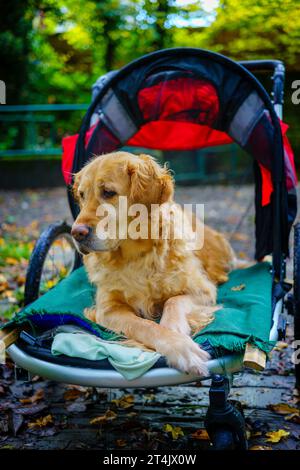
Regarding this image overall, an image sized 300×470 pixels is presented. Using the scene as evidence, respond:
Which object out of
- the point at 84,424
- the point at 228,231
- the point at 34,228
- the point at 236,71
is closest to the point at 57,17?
the point at 34,228

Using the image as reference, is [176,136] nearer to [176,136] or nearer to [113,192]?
[176,136]

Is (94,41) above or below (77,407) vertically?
above

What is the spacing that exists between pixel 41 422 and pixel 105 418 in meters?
0.38

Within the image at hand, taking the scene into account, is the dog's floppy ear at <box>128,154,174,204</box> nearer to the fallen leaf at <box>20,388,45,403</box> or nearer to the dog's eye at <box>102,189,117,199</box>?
the dog's eye at <box>102,189,117,199</box>

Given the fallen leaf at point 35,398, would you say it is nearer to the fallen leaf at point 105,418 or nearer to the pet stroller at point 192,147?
the fallen leaf at point 105,418

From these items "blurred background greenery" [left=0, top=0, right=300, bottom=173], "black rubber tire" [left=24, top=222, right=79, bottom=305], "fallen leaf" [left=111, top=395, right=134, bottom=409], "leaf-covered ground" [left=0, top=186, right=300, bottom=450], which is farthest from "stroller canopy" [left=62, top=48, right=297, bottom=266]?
"blurred background greenery" [left=0, top=0, right=300, bottom=173]

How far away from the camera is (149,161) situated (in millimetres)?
3191

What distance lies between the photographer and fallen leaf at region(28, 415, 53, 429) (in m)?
3.13

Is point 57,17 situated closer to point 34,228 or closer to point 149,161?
point 34,228

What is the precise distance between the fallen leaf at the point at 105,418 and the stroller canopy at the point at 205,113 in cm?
149

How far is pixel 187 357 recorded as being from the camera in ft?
8.18

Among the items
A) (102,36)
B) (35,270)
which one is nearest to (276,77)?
(35,270)

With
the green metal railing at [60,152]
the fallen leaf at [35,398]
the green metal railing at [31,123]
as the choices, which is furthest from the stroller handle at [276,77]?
the green metal railing at [31,123]

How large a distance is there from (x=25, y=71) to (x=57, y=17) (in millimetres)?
1742
